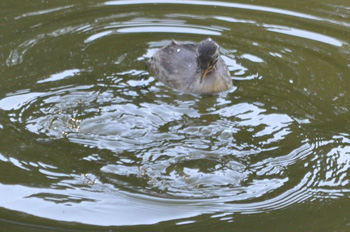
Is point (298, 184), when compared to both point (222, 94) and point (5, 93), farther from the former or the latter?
point (5, 93)

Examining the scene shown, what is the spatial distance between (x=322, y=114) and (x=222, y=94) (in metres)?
1.64

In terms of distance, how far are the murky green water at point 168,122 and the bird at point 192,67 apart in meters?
0.17

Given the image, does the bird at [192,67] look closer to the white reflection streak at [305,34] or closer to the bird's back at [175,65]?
the bird's back at [175,65]

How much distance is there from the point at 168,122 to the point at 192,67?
2.04 m

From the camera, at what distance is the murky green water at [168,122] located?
20.7 feet

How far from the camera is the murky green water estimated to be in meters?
6.32

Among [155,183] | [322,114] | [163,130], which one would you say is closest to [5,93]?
[163,130]

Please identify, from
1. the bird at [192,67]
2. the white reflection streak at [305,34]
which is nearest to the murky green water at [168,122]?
the white reflection streak at [305,34]

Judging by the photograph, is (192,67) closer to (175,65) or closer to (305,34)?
(175,65)

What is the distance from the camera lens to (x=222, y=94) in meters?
9.31

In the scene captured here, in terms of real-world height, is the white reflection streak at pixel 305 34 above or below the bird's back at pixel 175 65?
above

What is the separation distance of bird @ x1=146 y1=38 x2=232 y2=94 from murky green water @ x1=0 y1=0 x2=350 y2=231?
17cm

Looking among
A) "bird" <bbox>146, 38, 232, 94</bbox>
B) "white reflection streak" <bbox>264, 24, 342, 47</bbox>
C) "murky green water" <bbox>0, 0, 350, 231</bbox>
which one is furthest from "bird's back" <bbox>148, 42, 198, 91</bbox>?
"white reflection streak" <bbox>264, 24, 342, 47</bbox>

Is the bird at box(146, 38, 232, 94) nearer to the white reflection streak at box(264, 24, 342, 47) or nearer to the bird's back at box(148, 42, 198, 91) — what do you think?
the bird's back at box(148, 42, 198, 91)
